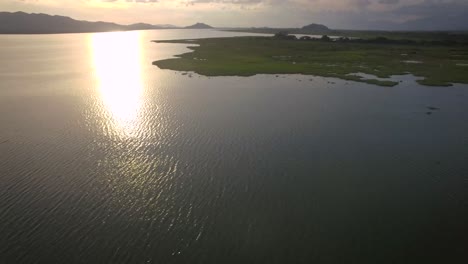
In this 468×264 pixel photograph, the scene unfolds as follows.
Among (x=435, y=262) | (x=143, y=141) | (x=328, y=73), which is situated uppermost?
(x=328, y=73)

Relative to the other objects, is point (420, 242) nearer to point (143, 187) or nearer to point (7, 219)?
point (143, 187)

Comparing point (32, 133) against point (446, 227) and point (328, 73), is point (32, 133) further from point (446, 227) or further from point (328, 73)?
point (328, 73)

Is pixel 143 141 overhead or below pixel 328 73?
below

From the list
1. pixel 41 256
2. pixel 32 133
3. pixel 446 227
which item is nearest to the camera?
pixel 41 256

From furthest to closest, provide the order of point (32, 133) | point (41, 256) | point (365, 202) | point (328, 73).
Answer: point (328, 73) < point (32, 133) < point (365, 202) < point (41, 256)

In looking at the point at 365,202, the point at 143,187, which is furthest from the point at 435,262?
the point at 143,187

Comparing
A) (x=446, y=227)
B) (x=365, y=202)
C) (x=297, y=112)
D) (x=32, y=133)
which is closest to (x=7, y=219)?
(x=32, y=133)

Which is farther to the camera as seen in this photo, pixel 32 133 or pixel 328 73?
pixel 328 73
